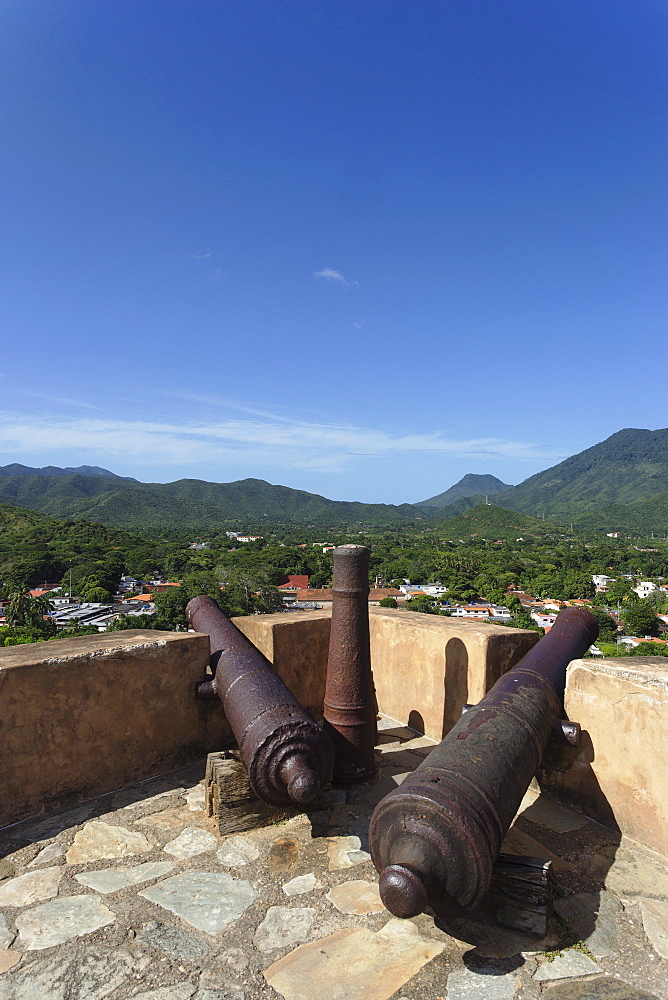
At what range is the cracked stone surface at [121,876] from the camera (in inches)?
101

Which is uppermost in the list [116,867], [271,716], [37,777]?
[271,716]

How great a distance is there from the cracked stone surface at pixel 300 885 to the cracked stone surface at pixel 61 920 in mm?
716

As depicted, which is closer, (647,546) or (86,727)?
(86,727)

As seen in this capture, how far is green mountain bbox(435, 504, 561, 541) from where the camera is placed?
135 m

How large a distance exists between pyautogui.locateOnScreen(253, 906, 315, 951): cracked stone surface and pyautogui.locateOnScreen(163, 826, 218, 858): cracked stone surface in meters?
0.61

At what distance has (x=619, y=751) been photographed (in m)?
3.08

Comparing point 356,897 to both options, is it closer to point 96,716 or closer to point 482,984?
point 482,984

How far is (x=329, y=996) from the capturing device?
1.92 m

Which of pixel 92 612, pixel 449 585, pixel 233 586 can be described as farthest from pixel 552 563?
pixel 92 612

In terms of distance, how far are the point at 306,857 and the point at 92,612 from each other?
47.5 meters

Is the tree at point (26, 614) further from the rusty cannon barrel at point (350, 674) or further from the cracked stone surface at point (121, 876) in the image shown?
the cracked stone surface at point (121, 876)

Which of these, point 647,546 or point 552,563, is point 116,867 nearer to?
point 552,563

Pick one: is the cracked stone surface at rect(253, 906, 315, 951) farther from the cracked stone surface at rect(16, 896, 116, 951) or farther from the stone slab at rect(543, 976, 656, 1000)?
the stone slab at rect(543, 976, 656, 1000)

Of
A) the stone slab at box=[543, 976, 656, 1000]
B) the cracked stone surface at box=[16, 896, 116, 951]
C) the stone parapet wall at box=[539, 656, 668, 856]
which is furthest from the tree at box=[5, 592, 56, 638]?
the stone slab at box=[543, 976, 656, 1000]
